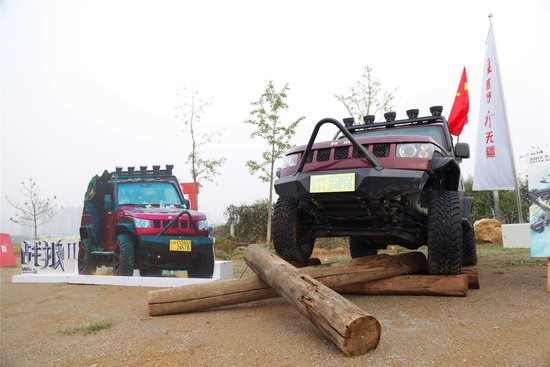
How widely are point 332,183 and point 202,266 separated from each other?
125 inches

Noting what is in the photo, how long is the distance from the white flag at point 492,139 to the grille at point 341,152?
33.4ft

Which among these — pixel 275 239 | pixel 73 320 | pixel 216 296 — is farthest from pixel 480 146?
pixel 73 320

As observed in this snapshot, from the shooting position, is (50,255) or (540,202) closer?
(540,202)

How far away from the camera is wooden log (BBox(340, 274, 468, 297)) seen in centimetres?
409

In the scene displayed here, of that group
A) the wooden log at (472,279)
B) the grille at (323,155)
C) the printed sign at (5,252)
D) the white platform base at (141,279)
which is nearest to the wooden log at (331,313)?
the grille at (323,155)

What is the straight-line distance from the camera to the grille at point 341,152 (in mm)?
4180

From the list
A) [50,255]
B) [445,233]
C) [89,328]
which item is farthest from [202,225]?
[445,233]

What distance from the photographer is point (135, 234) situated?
255 inches

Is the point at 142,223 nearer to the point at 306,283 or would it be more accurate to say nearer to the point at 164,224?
the point at 164,224

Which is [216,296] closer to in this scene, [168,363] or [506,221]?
[168,363]

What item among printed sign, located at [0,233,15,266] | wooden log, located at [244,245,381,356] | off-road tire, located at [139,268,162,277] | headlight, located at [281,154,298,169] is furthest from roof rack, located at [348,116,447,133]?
printed sign, located at [0,233,15,266]

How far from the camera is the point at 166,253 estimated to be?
641 centimetres

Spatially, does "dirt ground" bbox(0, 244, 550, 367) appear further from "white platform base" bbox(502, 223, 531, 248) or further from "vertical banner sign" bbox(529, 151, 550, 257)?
"white platform base" bbox(502, 223, 531, 248)

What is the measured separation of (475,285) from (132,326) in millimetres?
3546
